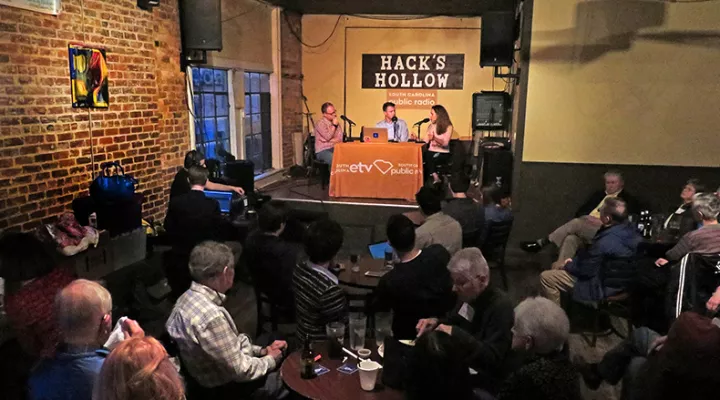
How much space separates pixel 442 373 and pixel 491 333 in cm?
85

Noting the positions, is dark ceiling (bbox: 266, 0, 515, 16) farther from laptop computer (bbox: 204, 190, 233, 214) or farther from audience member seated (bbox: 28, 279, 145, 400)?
audience member seated (bbox: 28, 279, 145, 400)

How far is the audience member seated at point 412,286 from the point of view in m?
3.02

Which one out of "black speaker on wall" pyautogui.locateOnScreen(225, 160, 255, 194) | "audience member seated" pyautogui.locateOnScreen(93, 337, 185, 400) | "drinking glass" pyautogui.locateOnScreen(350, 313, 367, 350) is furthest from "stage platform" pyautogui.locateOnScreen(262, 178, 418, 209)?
"audience member seated" pyautogui.locateOnScreen(93, 337, 185, 400)

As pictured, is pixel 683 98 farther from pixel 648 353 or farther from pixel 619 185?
pixel 648 353

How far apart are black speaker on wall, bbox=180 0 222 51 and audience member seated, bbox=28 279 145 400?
4.45 m

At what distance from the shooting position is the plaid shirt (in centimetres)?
243

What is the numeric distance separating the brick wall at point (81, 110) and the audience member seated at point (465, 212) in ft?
10.0

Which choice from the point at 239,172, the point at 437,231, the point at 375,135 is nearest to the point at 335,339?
the point at 437,231

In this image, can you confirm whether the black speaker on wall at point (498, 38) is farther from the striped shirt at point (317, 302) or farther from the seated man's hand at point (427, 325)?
the seated man's hand at point (427, 325)

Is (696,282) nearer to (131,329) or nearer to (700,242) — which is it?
(700,242)

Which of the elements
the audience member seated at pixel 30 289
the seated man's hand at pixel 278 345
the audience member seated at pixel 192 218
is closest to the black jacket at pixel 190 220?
the audience member seated at pixel 192 218

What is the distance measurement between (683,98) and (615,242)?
117 inches

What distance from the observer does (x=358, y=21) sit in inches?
404

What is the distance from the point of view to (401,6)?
977 centimetres
